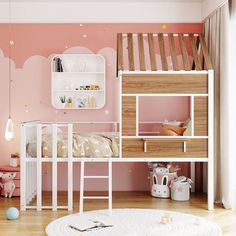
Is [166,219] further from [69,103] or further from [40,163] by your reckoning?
[69,103]

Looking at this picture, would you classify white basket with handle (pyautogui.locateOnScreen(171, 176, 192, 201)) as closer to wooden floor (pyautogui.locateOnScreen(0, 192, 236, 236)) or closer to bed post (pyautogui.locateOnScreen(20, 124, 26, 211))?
wooden floor (pyautogui.locateOnScreen(0, 192, 236, 236))

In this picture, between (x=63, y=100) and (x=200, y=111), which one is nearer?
(x=200, y=111)

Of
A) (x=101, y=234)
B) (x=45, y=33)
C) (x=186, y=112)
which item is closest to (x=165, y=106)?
(x=186, y=112)

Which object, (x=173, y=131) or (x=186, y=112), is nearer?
(x=173, y=131)

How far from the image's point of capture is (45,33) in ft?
20.1

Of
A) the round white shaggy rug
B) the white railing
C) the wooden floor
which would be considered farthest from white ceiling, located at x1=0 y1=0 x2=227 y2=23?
the round white shaggy rug

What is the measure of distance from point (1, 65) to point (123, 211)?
8.91 ft

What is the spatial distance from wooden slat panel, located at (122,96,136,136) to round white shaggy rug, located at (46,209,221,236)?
0.88 m

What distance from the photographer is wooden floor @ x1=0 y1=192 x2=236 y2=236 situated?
407 centimetres

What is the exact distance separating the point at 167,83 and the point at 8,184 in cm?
232

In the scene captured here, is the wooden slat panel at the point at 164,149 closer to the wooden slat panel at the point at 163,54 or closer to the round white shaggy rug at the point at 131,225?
the round white shaggy rug at the point at 131,225

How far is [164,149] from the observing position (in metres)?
4.95

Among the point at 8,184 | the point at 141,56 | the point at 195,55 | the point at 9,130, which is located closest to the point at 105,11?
the point at 141,56

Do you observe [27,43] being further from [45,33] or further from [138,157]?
[138,157]
